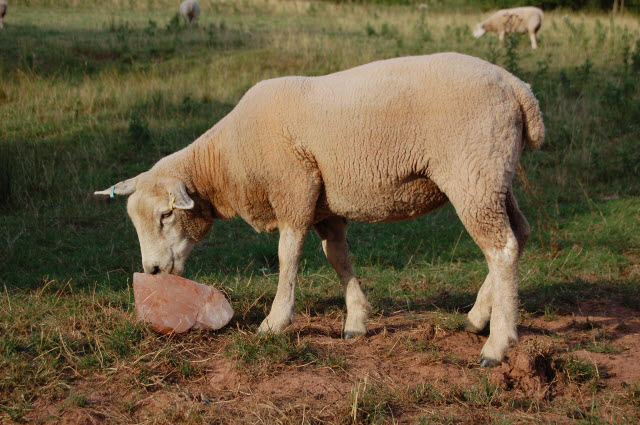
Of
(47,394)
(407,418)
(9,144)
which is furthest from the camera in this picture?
(9,144)

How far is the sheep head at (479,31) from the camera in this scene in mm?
18753

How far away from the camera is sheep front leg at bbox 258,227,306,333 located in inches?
189

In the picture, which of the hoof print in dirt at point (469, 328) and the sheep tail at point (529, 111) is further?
the hoof print in dirt at point (469, 328)

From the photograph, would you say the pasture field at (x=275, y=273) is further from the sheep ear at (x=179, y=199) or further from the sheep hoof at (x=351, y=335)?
the sheep ear at (x=179, y=199)

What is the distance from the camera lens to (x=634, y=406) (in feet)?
12.2

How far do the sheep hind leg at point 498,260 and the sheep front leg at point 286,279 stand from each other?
44.7 inches

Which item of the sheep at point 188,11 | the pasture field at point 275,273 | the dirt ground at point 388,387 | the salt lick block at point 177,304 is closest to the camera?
the dirt ground at point 388,387

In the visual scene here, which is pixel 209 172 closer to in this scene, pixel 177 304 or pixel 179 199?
pixel 179 199

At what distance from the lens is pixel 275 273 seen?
6.54m

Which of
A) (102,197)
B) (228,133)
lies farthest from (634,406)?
(102,197)

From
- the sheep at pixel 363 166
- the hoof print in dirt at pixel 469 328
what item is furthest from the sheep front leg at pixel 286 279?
the hoof print in dirt at pixel 469 328

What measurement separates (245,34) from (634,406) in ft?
48.0

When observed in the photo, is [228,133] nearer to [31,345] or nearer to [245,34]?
[31,345]

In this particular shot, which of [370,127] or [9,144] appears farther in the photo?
[9,144]
